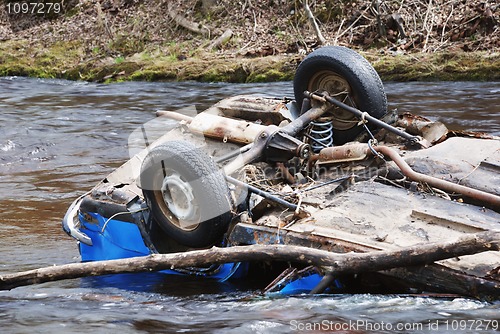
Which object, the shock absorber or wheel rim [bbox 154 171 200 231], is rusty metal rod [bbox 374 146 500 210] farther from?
wheel rim [bbox 154 171 200 231]

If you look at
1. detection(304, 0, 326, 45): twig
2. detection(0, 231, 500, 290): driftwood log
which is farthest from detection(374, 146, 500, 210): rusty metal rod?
detection(304, 0, 326, 45): twig

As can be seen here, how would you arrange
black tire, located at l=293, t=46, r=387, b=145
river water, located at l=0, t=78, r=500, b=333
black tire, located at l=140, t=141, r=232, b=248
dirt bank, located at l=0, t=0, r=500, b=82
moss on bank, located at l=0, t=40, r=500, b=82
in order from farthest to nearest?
1. dirt bank, located at l=0, t=0, r=500, b=82
2. moss on bank, located at l=0, t=40, r=500, b=82
3. black tire, located at l=293, t=46, r=387, b=145
4. black tire, located at l=140, t=141, r=232, b=248
5. river water, located at l=0, t=78, r=500, b=333

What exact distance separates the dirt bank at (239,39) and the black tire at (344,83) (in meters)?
6.76

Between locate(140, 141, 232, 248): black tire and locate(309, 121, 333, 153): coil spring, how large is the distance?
1.57 m

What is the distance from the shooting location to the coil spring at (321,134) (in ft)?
20.2

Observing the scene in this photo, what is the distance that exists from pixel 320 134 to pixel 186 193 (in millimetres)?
1746

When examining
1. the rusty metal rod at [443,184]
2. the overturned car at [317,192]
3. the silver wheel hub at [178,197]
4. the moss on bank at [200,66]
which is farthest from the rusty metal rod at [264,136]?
the moss on bank at [200,66]

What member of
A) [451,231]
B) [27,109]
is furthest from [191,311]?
[27,109]

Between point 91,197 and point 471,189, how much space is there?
2.77 meters

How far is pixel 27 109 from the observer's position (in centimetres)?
1263

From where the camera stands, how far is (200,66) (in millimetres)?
14742

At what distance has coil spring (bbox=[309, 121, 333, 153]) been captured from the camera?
6.15 meters

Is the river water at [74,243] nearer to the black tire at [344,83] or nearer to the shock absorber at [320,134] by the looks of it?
the shock absorber at [320,134]

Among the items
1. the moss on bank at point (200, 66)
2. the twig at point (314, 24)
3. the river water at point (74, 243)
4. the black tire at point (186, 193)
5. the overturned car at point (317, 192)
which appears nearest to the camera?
the river water at point (74, 243)
